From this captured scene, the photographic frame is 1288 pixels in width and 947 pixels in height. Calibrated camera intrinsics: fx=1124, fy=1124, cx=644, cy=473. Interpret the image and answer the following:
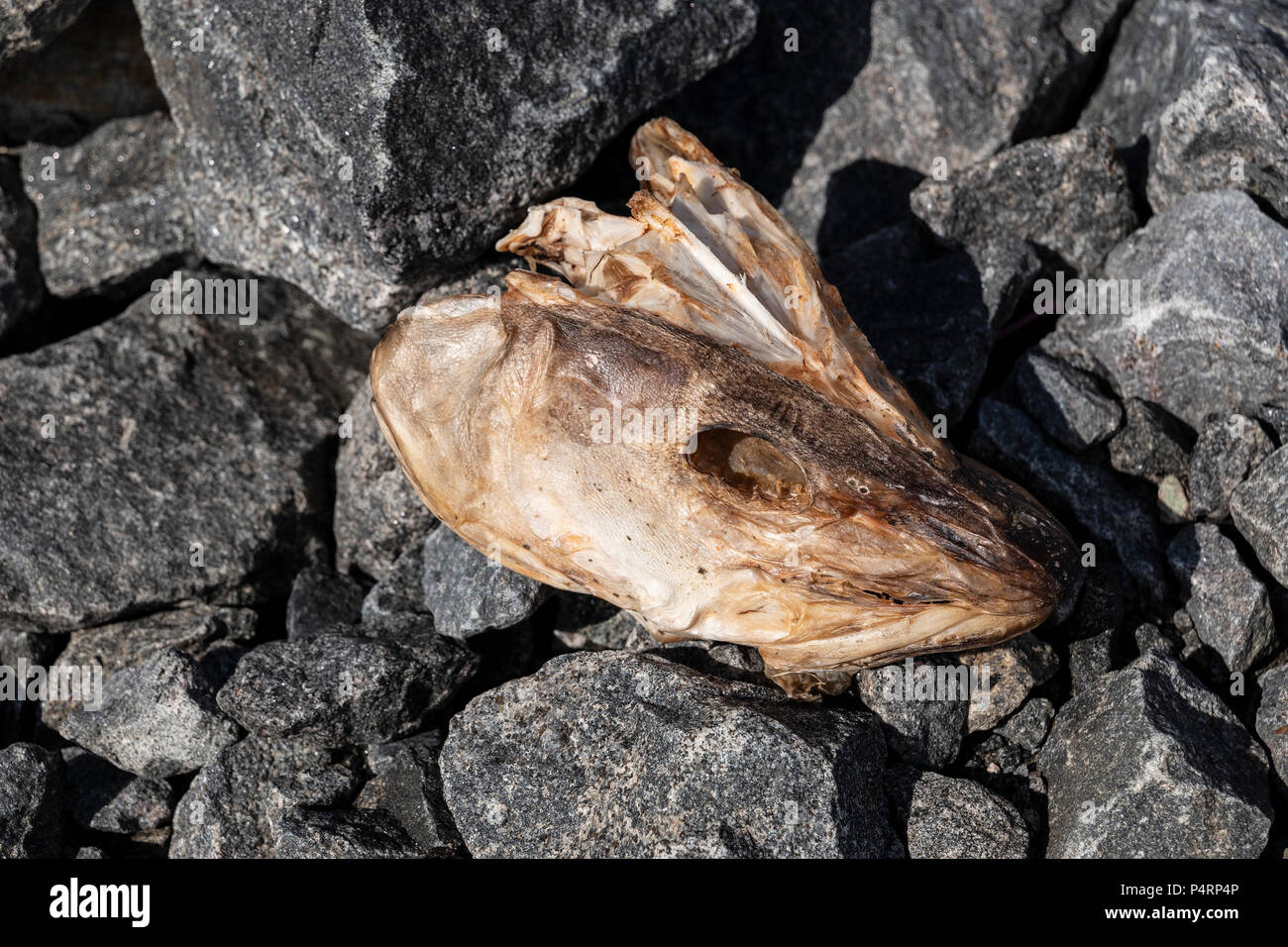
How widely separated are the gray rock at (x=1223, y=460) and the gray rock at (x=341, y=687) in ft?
10.1

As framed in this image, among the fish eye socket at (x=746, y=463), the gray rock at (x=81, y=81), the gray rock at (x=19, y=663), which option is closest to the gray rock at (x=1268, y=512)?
the fish eye socket at (x=746, y=463)

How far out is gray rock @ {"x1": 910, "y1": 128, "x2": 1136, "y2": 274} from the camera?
17.3 ft

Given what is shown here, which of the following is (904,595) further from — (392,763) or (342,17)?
(342,17)

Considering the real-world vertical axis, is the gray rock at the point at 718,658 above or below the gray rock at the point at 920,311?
below

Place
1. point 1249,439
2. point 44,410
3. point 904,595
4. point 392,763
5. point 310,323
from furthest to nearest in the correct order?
point 310,323
point 44,410
point 1249,439
point 392,763
point 904,595

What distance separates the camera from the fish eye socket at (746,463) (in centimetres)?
394

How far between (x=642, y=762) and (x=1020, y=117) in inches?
155

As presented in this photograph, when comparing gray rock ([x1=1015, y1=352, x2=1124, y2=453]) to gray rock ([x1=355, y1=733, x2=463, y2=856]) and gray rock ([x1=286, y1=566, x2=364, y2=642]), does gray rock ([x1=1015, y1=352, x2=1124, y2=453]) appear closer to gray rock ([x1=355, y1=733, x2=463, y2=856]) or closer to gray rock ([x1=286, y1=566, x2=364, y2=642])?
gray rock ([x1=355, y1=733, x2=463, y2=856])

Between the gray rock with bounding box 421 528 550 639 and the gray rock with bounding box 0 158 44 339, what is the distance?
8.85ft

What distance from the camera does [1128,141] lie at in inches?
228

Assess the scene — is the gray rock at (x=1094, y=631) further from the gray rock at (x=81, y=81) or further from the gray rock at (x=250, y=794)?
the gray rock at (x=81, y=81)

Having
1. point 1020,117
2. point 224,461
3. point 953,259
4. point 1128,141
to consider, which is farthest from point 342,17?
point 1128,141

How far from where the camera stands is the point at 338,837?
3936mm

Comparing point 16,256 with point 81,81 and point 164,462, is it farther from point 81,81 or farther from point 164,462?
point 164,462
